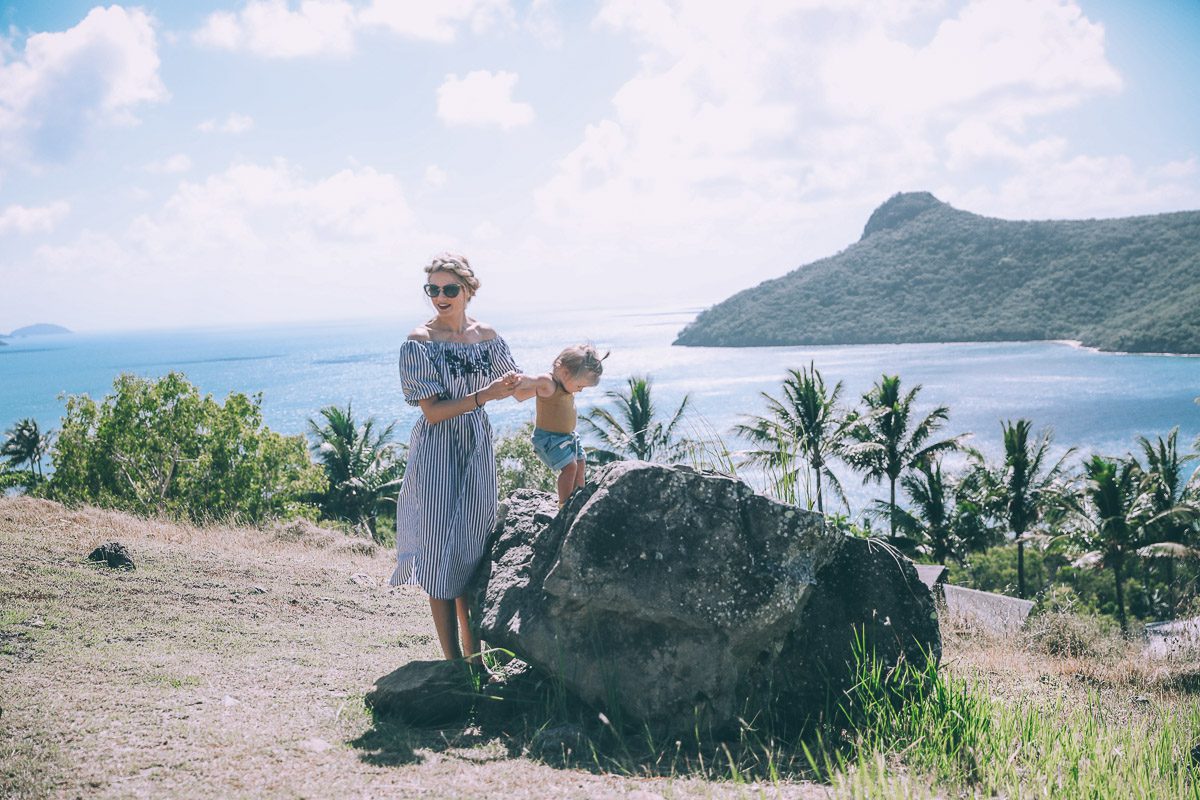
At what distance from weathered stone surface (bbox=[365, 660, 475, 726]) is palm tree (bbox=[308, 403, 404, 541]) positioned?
3363cm

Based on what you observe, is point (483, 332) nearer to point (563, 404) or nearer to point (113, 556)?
point (563, 404)

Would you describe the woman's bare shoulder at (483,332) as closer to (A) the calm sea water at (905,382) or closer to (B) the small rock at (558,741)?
(B) the small rock at (558,741)

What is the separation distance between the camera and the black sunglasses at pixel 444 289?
4715mm

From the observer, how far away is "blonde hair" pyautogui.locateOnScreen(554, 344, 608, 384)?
4.77 meters

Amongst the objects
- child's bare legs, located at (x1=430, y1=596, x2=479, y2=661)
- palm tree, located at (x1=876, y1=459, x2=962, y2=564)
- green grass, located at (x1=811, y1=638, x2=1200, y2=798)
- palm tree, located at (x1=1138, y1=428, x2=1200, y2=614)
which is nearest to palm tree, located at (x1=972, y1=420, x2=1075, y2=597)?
palm tree, located at (x1=876, y1=459, x2=962, y2=564)

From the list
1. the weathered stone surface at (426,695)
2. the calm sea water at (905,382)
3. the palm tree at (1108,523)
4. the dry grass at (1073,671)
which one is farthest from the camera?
the calm sea water at (905,382)

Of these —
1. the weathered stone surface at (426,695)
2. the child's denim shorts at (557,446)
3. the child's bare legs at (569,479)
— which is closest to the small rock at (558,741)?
A: the weathered stone surface at (426,695)

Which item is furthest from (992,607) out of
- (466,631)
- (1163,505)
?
(466,631)

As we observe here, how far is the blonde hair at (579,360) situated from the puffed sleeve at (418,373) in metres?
0.75

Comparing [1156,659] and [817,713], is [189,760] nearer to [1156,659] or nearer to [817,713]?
[817,713]

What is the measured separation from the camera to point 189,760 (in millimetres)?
3537

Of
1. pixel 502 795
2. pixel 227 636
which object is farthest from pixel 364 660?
pixel 502 795

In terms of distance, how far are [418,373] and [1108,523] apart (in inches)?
1273

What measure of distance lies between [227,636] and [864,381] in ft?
342
